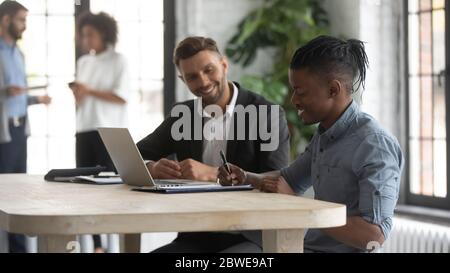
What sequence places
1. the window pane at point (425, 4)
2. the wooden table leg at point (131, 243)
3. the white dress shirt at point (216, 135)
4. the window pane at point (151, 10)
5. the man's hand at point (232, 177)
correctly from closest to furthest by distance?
the man's hand at point (232, 177) < the white dress shirt at point (216, 135) < the wooden table leg at point (131, 243) < the window pane at point (425, 4) < the window pane at point (151, 10)

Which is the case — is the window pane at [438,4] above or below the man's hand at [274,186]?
above

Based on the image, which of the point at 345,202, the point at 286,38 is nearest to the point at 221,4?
the point at 286,38

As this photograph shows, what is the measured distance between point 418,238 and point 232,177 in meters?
2.28

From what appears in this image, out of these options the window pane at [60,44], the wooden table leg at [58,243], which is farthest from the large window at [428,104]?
the wooden table leg at [58,243]

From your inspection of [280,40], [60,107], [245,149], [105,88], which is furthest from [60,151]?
[245,149]

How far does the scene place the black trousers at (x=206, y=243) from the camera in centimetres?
324

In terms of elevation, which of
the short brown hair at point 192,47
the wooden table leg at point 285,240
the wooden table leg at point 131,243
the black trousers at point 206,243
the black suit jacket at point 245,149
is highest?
the short brown hair at point 192,47

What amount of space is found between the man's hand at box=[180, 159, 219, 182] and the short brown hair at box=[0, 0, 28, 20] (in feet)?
9.04

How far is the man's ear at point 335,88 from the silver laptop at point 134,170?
1.27 feet

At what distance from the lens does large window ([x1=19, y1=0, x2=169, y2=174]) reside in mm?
6039

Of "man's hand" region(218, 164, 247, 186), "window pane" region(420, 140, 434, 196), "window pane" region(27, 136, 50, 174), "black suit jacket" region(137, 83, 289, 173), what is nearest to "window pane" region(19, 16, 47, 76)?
"window pane" region(27, 136, 50, 174)

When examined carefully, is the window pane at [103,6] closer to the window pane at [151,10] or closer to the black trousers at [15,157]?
the window pane at [151,10]
